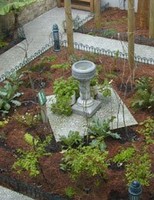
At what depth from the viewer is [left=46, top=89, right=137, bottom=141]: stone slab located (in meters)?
9.64

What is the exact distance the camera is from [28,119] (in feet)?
32.6

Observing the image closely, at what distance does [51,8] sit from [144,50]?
448 cm

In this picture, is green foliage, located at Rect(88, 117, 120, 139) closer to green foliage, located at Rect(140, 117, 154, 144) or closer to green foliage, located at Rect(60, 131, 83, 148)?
green foliage, located at Rect(60, 131, 83, 148)

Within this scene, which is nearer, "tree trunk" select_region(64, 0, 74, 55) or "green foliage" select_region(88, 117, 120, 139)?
"green foliage" select_region(88, 117, 120, 139)

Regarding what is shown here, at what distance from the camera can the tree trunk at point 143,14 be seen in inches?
527

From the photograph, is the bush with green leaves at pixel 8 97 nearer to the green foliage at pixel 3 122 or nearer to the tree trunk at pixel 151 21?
Result: the green foliage at pixel 3 122

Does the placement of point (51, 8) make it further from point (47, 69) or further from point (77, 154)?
point (77, 154)

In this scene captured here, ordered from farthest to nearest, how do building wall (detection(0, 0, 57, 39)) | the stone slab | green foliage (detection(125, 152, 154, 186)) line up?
building wall (detection(0, 0, 57, 39)) < the stone slab < green foliage (detection(125, 152, 154, 186))

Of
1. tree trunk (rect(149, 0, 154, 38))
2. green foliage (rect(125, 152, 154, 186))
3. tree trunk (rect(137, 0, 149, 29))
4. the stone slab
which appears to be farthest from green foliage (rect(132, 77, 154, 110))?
tree trunk (rect(137, 0, 149, 29))

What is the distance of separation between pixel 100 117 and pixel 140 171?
2318 millimetres

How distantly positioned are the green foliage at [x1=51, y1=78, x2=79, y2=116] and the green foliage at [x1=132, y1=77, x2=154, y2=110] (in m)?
1.27

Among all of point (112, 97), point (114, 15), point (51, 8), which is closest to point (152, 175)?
point (112, 97)

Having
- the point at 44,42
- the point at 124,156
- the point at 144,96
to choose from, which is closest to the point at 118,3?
the point at 44,42

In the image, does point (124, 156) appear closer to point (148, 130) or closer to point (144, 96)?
point (148, 130)
